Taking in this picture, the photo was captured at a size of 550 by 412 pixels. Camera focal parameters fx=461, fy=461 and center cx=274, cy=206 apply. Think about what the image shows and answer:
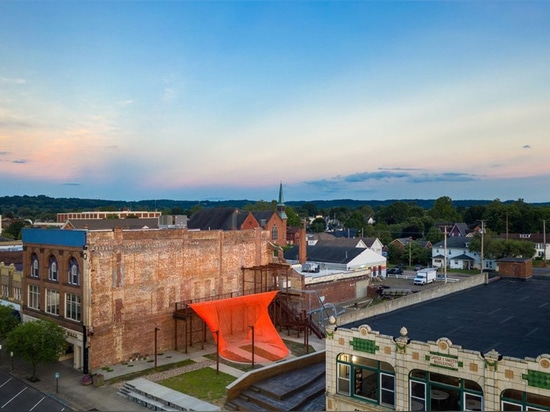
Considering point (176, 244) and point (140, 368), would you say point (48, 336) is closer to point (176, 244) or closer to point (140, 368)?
point (140, 368)

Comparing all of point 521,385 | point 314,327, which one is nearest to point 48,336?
point 314,327

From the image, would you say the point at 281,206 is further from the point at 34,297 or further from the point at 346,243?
the point at 34,297

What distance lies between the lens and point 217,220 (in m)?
81.2

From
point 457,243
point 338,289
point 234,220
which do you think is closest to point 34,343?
point 338,289

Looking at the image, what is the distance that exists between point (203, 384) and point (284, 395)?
18.3 ft

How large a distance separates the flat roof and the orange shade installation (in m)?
11.2

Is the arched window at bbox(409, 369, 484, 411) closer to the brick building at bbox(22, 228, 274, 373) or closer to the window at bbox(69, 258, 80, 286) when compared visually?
the brick building at bbox(22, 228, 274, 373)

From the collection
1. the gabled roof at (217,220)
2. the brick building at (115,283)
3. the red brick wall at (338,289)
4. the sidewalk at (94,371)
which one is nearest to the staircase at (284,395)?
the sidewalk at (94,371)

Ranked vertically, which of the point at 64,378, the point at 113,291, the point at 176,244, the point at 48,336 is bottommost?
the point at 64,378

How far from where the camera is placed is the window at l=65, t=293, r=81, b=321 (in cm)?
3152

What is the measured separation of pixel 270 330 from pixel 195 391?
9.76 metres

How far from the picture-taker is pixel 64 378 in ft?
96.4

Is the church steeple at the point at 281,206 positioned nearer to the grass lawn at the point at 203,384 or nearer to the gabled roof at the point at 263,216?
the gabled roof at the point at 263,216

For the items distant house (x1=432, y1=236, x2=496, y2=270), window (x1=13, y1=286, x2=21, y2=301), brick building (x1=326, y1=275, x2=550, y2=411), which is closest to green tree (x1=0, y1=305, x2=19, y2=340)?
window (x1=13, y1=286, x2=21, y2=301)
